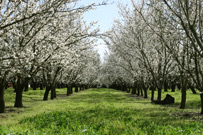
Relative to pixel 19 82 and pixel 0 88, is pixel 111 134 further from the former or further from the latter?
pixel 19 82

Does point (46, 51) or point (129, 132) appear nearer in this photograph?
point (129, 132)

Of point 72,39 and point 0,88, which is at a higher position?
point 72,39

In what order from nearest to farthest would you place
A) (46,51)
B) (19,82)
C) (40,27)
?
(40,27) < (46,51) < (19,82)

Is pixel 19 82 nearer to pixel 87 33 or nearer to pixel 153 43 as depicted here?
pixel 87 33

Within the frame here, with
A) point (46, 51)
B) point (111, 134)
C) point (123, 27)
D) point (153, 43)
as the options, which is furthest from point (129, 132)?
point (123, 27)

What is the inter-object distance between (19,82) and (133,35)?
43.1 feet

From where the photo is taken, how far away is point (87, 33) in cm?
1648

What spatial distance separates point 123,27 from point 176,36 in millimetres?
12161

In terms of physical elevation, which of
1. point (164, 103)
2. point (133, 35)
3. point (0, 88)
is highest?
point (133, 35)

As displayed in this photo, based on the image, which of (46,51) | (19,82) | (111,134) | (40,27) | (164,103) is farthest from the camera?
Result: (164,103)

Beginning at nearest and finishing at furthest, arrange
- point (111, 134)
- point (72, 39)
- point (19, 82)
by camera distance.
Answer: point (111, 134), point (72, 39), point (19, 82)

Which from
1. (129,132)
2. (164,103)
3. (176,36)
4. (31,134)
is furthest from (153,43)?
(31,134)

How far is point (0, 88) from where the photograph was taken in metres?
16.1

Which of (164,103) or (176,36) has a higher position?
(176,36)
